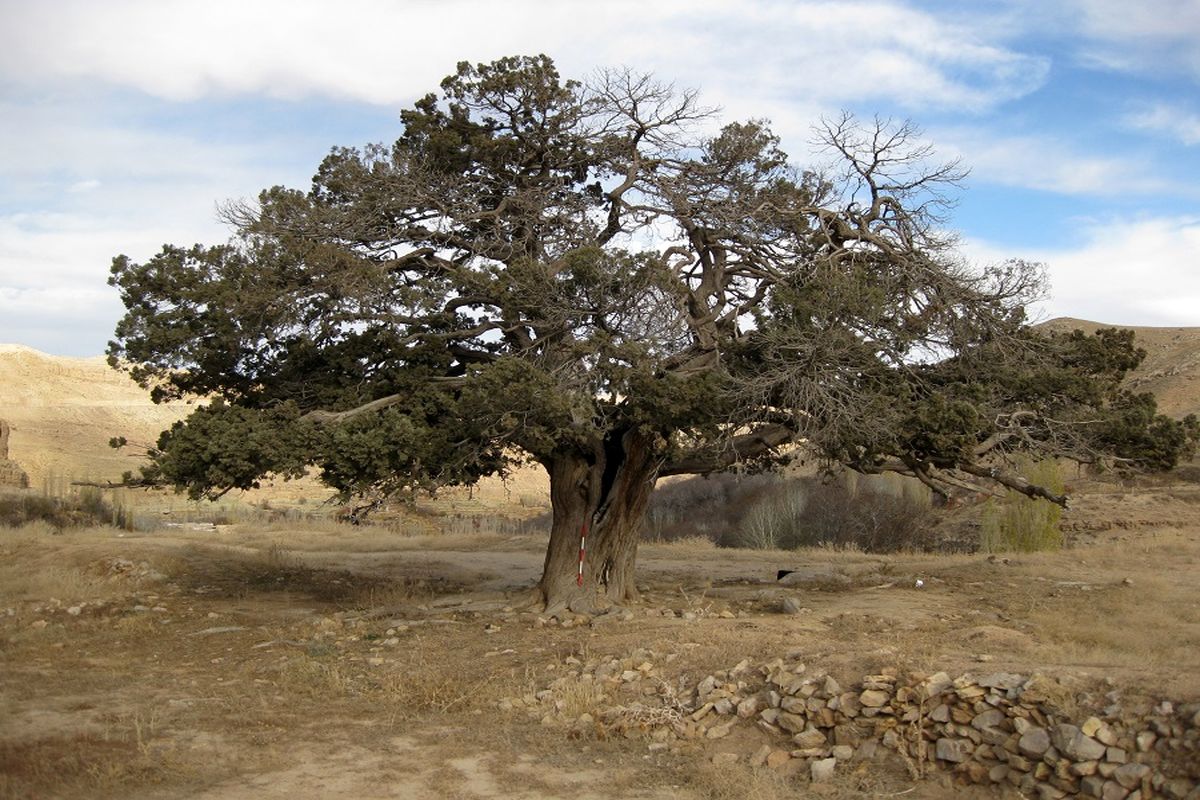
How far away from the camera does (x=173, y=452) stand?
13664mm

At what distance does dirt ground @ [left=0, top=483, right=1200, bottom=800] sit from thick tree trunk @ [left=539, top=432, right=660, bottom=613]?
0.69 m

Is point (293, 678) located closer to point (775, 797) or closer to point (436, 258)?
point (775, 797)

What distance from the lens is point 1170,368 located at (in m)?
51.8

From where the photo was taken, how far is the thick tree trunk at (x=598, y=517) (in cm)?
1609

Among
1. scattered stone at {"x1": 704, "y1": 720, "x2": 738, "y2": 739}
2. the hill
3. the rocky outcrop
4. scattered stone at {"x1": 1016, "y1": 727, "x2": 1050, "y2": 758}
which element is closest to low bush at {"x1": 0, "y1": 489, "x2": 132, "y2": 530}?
the rocky outcrop

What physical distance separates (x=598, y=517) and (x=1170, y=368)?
45.2 meters

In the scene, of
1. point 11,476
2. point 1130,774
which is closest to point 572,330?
point 1130,774

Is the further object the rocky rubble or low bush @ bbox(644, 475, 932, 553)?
low bush @ bbox(644, 475, 932, 553)

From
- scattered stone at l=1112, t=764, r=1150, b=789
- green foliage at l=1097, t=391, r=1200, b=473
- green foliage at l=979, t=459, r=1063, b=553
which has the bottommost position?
scattered stone at l=1112, t=764, r=1150, b=789

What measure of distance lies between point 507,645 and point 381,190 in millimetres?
7048

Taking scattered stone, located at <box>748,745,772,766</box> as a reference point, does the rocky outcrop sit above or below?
above

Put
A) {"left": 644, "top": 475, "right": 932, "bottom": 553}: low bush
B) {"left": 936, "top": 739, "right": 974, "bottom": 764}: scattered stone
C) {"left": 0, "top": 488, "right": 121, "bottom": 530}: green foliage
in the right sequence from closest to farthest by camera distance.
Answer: {"left": 936, "top": 739, "right": 974, "bottom": 764}: scattered stone, {"left": 0, "top": 488, "right": 121, "bottom": 530}: green foliage, {"left": 644, "top": 475, "right": 932, "bottom": 553}: low bush

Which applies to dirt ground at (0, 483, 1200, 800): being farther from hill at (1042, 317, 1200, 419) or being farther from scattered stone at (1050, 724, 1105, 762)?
hill at (1042, 317, 1200, 419)

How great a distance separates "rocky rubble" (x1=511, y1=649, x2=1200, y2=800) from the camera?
6992 millimetres
